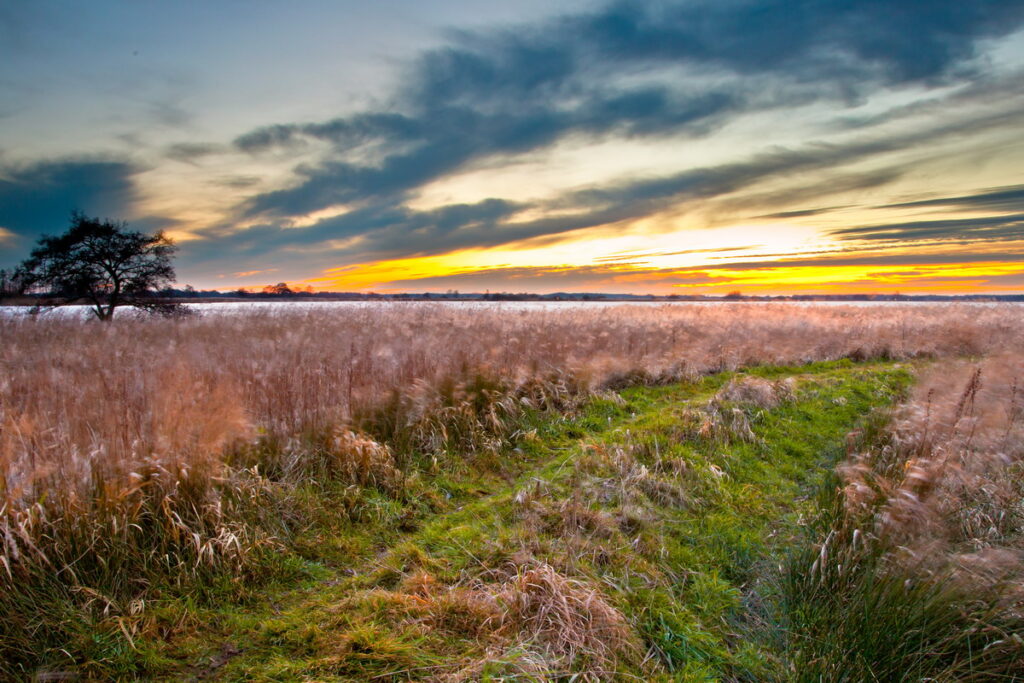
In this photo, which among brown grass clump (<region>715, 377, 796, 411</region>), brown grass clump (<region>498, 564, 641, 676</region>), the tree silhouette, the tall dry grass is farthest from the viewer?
the tree silhouette

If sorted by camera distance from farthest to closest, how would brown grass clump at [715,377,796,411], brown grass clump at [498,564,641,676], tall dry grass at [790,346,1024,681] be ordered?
brown grass clump at [715,377,796,411] → brown grass clump at [498,564,641,676] → tall dry grass at [790,346,1024,681]

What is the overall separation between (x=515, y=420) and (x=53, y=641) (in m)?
5.75

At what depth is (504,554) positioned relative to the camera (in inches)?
164

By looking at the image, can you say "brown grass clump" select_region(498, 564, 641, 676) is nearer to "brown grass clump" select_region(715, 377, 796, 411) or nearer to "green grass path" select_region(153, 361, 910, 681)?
"green grass path" select_region(153, 361, 910, 681)

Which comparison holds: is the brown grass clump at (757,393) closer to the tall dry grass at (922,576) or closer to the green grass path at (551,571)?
the green grass path at (551,571)

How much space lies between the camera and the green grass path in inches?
121

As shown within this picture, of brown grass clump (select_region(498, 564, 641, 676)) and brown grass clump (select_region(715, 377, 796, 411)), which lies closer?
brown grass clump (select_region(498, 564, 641, 676))

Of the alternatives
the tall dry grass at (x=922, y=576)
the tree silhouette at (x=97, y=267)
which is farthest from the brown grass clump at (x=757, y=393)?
the tree silhouette at (x=97, y=267)

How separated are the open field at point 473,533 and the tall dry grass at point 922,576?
2 centimetres

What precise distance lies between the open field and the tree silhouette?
11480mm

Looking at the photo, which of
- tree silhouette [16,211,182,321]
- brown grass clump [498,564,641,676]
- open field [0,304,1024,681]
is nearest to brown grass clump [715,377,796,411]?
open field [0,304,1024,681]

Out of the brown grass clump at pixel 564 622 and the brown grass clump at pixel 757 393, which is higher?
the brown grass clump at pixel 564 622

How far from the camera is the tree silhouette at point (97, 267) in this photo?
16859 millimetres

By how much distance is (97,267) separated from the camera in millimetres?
17375
